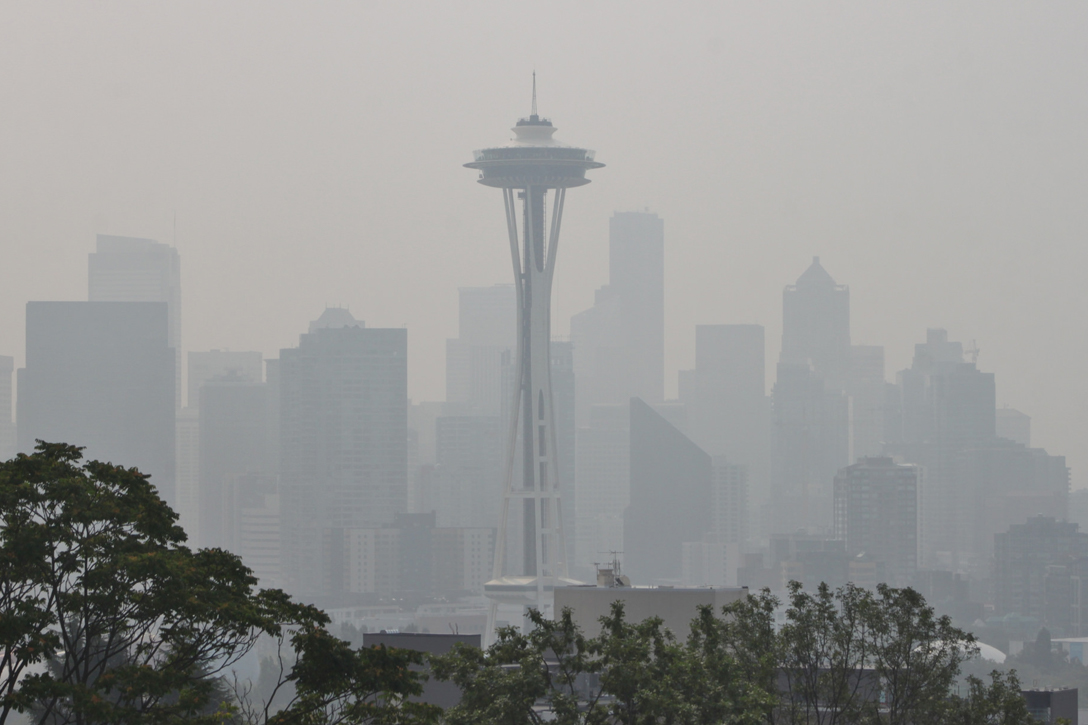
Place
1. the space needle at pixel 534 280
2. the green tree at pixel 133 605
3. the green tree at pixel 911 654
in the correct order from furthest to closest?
the space needle at pixel 534 280 < the green tree at pixel 911 654 < the green tree at pixel 133 605

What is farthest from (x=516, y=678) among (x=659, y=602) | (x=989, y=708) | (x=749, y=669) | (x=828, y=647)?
(x=659, y=602)

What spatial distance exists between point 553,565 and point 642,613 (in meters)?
91.6

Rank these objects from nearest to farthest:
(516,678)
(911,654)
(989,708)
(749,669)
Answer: (516,678) < (989,708) < (749,669) < (911,654)

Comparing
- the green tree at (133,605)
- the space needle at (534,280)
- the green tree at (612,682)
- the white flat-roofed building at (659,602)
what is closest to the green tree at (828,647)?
the green tree at (612,682)

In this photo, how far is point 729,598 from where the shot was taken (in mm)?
57000

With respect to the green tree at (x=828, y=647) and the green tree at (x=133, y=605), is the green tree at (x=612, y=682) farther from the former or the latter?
the green tree at (x=133, y=605)

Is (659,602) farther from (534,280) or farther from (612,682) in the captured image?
(534,280)

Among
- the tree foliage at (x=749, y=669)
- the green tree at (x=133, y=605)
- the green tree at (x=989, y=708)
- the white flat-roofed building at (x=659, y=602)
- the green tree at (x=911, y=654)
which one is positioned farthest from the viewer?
the white flat-roofed building at (x=659, y=602)

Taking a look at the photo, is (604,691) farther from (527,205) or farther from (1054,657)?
(1054,657)

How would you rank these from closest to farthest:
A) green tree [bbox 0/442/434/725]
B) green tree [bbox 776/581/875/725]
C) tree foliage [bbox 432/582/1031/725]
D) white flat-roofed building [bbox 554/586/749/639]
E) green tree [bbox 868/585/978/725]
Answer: green tree [bbox 0/442/434/725]
tree foliage [bbox 432/582/1031/725]
green tree [bbox 868/585/978/725]
green tree [bbox 776/581/875/725]
white flat-roofed building [bbox 554/586/749/639]

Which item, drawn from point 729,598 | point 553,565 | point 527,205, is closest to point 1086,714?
point 553,565

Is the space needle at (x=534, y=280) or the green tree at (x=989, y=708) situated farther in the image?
the space needle at (x=534, y=280)

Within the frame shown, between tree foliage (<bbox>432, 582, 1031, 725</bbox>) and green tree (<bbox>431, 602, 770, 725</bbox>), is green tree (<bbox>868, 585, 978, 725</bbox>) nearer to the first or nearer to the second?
tree foliage (<bbox>432, 582, 1031, 725</bbox>)

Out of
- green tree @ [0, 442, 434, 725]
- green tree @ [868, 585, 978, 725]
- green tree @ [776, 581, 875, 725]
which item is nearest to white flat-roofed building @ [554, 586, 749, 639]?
green tree @ [776, 581, 875, 725]
